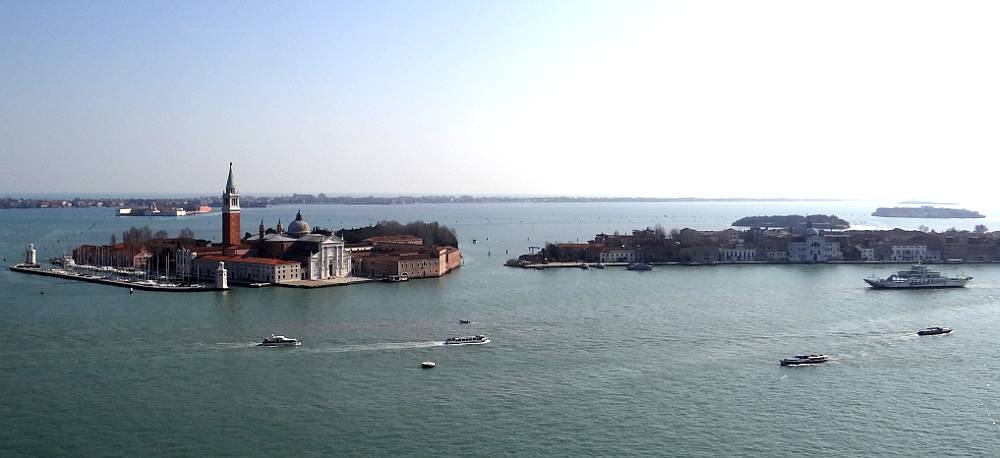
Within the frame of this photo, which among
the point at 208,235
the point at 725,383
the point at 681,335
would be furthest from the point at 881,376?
the point at 208,235

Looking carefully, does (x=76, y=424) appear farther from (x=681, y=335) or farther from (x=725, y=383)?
(x=681, y=335)

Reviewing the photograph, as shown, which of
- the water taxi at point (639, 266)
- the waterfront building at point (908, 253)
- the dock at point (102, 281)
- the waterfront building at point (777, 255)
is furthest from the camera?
the waterfront building at point (908, 253)

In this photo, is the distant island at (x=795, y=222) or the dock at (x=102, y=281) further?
the distant island at (x=795, y=222)

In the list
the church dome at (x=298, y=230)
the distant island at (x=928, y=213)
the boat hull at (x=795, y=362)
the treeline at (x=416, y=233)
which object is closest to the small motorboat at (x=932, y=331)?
the boat hull at (x=795, y=362)

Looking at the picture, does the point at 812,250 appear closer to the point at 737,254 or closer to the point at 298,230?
the point at 737,254

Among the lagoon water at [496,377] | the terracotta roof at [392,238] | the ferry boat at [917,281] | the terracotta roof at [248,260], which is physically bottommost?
the lagoon water at [496,377]

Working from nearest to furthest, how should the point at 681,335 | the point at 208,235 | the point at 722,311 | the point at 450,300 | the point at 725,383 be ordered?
the point at 725,383 < the point at 681,335 < the point at 722,311 < the point at 450,300 < the point at 208,235

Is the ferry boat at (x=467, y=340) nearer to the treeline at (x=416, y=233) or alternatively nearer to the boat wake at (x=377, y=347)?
the boat wake at (x=377, y=347)

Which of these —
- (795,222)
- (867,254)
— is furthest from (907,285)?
(795,222)
